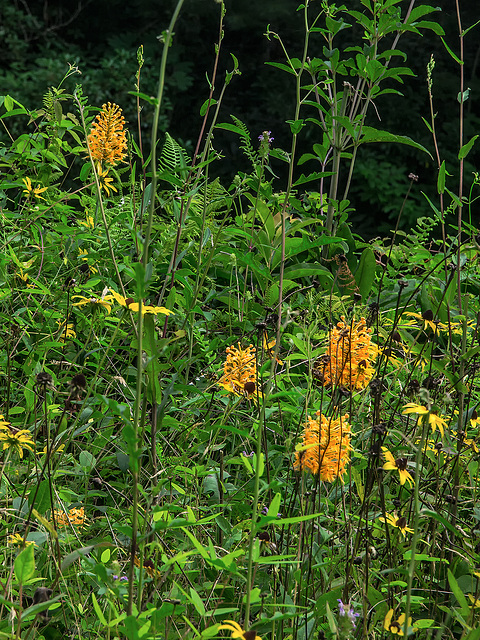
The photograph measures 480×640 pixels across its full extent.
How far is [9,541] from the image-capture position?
3.85ft

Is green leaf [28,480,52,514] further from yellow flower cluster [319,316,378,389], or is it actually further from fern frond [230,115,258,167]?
fern frond [230,115,258,167]

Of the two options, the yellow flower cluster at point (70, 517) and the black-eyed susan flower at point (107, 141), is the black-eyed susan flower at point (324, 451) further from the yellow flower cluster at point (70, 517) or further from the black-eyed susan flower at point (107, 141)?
the black-eyed susan flower at point (107, 141)

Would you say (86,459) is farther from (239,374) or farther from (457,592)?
(457,592)

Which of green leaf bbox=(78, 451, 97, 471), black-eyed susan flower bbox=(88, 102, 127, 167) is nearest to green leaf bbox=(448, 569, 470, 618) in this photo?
green leaf bbox=(78, 451, 97, 471)

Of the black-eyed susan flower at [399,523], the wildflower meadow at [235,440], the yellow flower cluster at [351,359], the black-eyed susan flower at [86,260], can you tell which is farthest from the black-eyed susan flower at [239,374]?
the black-eyed susan flower at [86,260]

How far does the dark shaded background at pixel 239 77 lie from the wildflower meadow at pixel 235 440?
4.24m

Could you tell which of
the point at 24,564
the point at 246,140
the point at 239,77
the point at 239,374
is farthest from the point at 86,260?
the point at 239,77

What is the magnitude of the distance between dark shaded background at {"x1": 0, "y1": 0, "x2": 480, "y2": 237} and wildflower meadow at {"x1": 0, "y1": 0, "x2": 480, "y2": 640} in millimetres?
4245

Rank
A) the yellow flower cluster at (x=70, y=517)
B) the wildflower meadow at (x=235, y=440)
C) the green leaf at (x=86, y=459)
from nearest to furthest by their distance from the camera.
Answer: the wildflower meadow at (x=235, y=440)
the yellow flower cluster at (x=70, y=517)
the green leaf at (x=86, y=459)

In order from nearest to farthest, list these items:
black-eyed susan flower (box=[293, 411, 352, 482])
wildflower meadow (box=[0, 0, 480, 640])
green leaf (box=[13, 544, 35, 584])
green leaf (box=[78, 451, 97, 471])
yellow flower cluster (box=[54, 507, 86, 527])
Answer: green leaf (box=[13, 544, 35, 584])
wildflower meadow (box=[0, 0, 480, 640])
black-eyed susan flower (box=[293, 411, 352, 482])
yellow flower cluster (box=[54, 507, 86, 527])
green leaf (box=[78, 451, 97, 471])

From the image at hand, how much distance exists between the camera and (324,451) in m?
1.07

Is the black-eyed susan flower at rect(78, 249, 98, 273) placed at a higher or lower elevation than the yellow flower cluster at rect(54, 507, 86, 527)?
lower

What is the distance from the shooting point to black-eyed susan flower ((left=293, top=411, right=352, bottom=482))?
1.08m

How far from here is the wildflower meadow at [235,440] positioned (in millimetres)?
925
